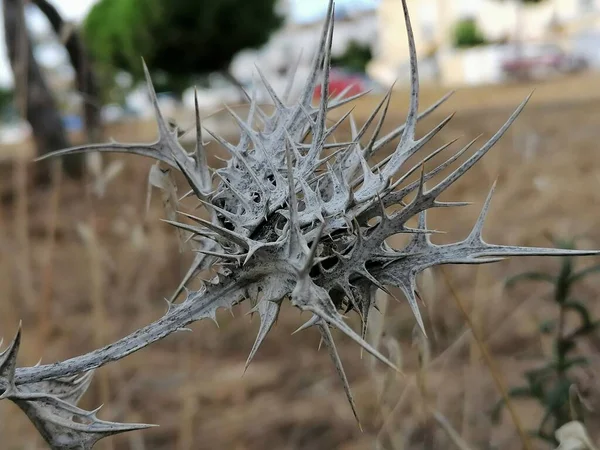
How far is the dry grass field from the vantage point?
1228 mm

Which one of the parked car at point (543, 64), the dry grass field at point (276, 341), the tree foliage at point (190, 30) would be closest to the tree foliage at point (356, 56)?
the parked car at point (543, 64)

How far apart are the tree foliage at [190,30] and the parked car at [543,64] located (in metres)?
5.44

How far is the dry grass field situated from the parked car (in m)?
10.4

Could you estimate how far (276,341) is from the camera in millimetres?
2332

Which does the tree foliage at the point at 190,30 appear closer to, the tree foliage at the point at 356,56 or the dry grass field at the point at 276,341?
the tree foliage at the point at 356,56

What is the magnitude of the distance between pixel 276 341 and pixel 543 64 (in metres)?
12.7

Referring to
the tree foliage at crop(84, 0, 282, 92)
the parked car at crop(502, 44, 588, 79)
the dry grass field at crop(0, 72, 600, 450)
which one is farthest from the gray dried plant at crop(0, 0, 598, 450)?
the parked car at crop(502, 44, 588, 79)

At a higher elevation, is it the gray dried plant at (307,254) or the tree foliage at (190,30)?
the tree foliage at (190,30)

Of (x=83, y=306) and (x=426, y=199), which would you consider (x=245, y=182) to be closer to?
(x=426, y=199)

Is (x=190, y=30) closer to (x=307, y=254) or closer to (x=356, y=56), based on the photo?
(x=356, y=56)

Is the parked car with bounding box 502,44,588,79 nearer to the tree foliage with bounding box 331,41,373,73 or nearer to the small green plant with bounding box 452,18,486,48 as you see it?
the small green plant with bounding box 452,18,486,48

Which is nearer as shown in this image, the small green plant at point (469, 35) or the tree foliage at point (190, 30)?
the tree foliage at point (190, 30)

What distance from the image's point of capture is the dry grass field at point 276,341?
1.23m

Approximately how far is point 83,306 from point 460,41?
662 inches
